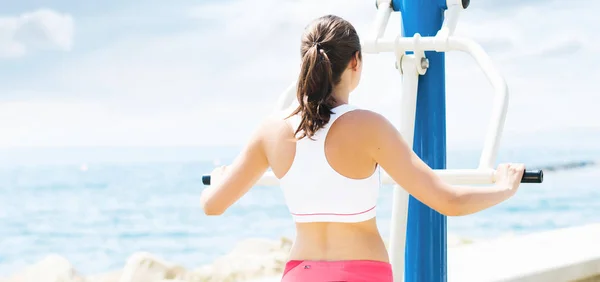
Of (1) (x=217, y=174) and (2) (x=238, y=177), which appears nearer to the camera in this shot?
(2) (x=238, y=177)

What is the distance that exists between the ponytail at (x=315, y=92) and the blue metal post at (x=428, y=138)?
0.88m

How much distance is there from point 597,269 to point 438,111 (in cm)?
139

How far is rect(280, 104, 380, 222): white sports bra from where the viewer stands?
1416 millimetres

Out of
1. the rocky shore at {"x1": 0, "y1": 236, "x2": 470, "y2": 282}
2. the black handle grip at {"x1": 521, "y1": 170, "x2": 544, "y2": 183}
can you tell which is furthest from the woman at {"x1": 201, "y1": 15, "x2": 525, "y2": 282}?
the rocky shore at {"x1": 0, "y1": 236, "x2": 470, "y2": 282}

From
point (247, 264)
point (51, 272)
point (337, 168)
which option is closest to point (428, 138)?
point (337, 168)

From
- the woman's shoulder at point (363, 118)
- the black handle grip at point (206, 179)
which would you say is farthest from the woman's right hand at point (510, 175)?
the black handle grip at point (206, 179)

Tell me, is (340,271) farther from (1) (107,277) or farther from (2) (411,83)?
(1) (107,277)

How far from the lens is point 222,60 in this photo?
14641 mm

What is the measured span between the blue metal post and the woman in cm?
78

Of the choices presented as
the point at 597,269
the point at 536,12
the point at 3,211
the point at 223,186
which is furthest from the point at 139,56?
the point at 223,186

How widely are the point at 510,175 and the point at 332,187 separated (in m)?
0.40

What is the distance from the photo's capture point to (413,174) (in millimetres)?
1429

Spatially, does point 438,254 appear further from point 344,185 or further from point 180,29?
point 180,29

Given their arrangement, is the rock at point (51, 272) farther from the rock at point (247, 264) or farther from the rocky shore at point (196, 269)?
the rock at point (247, 264)
